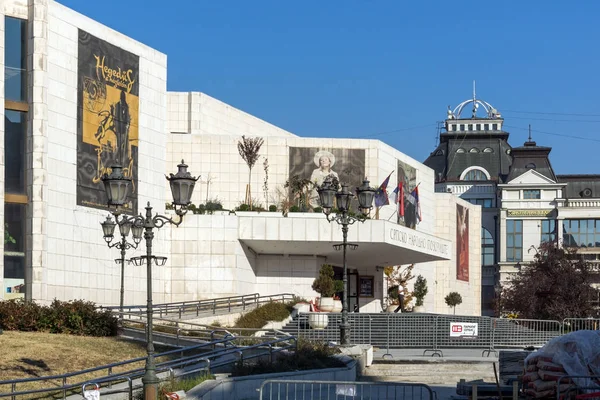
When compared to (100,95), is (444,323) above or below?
below

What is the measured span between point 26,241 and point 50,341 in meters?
12.6

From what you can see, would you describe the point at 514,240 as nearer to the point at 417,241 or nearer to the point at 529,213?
the point at 529,213

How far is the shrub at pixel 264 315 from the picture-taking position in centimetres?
4778

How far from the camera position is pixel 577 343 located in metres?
19.6

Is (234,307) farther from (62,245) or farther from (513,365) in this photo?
(513,365)

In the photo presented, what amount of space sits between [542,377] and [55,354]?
1497 centimetres

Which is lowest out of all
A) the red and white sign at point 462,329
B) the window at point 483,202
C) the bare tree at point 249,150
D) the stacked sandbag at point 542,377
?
the red and white sign at point 462,329

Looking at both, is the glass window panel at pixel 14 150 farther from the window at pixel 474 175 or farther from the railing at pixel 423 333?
Result: the window at pixel 474 175

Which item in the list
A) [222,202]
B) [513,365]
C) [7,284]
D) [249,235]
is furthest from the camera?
[222,202]

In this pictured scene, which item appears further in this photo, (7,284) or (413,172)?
(413,172)

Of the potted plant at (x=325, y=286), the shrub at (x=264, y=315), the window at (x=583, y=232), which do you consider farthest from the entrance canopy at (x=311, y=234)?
the window at (x=583, y=232)

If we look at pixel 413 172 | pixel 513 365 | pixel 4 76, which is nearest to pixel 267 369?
pixel 513 365

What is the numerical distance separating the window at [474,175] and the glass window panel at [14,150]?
8149 centimetres

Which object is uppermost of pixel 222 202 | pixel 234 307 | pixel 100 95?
pixel 100 95
